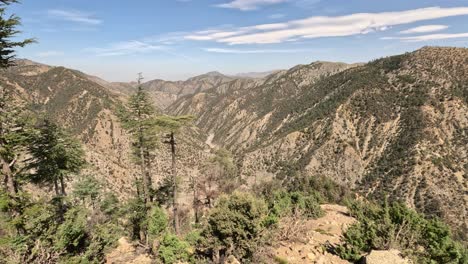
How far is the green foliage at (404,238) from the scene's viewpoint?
13195 mm

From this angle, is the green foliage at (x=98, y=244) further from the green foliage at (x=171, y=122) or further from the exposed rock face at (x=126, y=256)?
the green foliage at (x=171, y=122)

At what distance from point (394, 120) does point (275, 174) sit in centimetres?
4249

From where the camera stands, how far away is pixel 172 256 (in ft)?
49.1

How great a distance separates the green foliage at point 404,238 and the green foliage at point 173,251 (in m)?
7.16

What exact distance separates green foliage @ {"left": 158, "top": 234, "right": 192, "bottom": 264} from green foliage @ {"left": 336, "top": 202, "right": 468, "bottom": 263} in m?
7.16

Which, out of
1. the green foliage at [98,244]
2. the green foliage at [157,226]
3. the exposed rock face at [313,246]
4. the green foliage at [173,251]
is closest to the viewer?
the green foliage at [98,244]

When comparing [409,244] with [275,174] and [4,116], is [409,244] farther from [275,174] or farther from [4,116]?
[275,174]

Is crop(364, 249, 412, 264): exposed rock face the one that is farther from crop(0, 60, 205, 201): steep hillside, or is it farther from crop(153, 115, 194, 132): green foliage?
crop(0, 60, 205, 201): steep hillside

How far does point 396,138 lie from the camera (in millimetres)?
99625

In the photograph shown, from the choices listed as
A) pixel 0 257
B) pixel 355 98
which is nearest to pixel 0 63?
pixel 0 257

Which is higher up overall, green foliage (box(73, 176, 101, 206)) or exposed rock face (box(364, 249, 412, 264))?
exposed rock face (box(364, 249, 412, 264))

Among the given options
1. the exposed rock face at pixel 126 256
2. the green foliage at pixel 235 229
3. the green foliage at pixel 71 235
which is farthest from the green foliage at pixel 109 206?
the green foliage at pixel 235 229

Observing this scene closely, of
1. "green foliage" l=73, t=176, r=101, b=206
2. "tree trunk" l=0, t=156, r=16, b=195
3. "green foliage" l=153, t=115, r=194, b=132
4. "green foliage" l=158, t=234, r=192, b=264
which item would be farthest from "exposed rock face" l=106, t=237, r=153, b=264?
"green foliage" l=73, t=176, r=101, b=206

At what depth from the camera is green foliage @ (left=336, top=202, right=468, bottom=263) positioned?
13.2 meters
